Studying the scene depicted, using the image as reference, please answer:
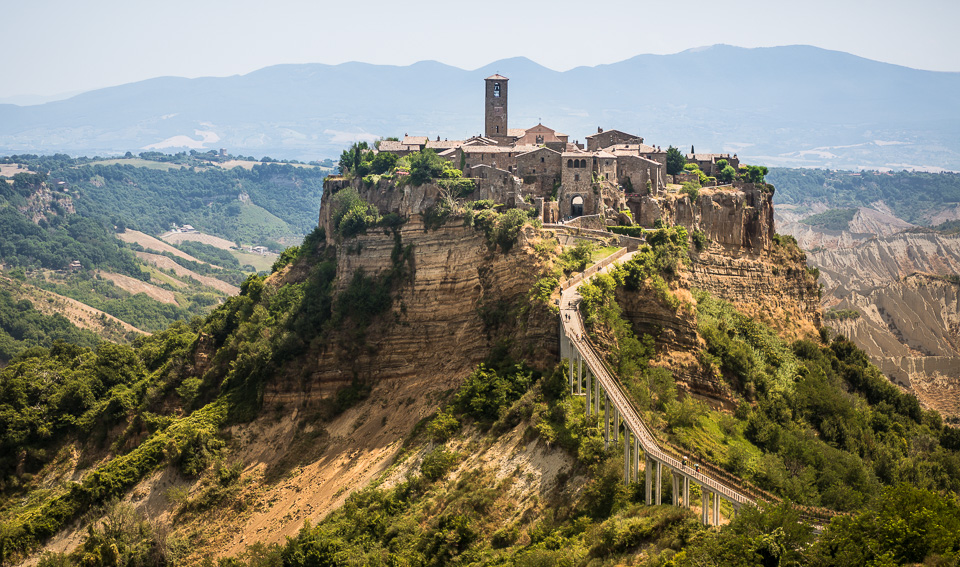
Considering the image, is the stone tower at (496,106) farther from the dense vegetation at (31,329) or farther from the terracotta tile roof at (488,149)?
the dense vegetation at (31,329)

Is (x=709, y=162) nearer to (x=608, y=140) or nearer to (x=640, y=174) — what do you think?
(x=608, y=140)

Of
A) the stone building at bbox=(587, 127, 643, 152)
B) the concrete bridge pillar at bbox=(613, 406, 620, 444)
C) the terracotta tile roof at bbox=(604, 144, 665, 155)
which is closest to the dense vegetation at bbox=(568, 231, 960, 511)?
the concrete bridge pillar at bbox=(613, 406, 620, 444)

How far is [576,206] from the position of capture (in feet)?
217

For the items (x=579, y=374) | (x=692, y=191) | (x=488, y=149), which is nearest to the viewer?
(x=579, y=374)

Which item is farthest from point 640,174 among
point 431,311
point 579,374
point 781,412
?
point 579,374

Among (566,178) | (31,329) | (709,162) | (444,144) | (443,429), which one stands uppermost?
(444,144)

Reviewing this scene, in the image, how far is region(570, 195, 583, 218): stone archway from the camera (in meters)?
66.1

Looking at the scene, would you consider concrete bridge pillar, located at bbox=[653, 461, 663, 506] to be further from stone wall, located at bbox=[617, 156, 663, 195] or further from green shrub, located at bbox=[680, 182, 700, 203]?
green shrub, located at bbox=[680, 182, 700, 203]

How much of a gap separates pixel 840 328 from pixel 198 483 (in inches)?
2774

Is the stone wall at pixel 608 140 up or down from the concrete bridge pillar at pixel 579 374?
up

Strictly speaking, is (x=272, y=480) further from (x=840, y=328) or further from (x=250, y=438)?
(x=840, y=328)

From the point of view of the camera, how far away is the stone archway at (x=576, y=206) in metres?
66.1

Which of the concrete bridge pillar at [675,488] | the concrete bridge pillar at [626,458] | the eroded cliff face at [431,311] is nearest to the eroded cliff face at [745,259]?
the eroded cliff face at [431,311]

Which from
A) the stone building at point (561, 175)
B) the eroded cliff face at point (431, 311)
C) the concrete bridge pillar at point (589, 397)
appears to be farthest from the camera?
the stone building at point (561, 175)
